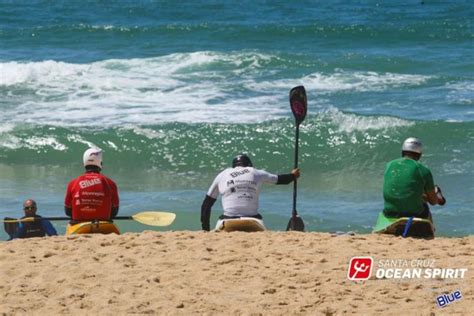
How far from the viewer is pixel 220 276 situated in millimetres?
8594

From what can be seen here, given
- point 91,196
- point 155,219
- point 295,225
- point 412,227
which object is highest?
point 91,196

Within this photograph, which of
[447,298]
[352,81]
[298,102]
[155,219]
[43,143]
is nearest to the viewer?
[447,298]

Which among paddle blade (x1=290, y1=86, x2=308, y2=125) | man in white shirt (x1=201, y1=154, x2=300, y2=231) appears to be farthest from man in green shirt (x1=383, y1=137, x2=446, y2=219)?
paddle blade (x1=290, y1=86, x2=308, y2=125)

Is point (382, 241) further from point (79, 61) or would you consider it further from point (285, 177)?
point (79, 61)

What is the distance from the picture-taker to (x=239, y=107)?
21.6m

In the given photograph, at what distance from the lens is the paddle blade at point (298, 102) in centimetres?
1223

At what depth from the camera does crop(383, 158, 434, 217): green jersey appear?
1009cm

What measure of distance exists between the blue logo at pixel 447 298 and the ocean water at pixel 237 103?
15.9ft

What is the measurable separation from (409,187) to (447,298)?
2.24m

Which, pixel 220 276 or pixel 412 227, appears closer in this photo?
pixel 220 276

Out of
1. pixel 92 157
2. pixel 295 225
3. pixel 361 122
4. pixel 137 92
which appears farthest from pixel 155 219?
pixel 137 92

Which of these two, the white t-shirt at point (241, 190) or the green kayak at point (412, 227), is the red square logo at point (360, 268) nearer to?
the green kayak at point (412, 227)

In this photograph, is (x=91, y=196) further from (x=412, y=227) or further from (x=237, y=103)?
(x=237, y=103)

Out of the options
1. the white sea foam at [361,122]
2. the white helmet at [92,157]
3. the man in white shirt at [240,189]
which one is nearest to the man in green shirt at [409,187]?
the man in white shirt at [240,189]
